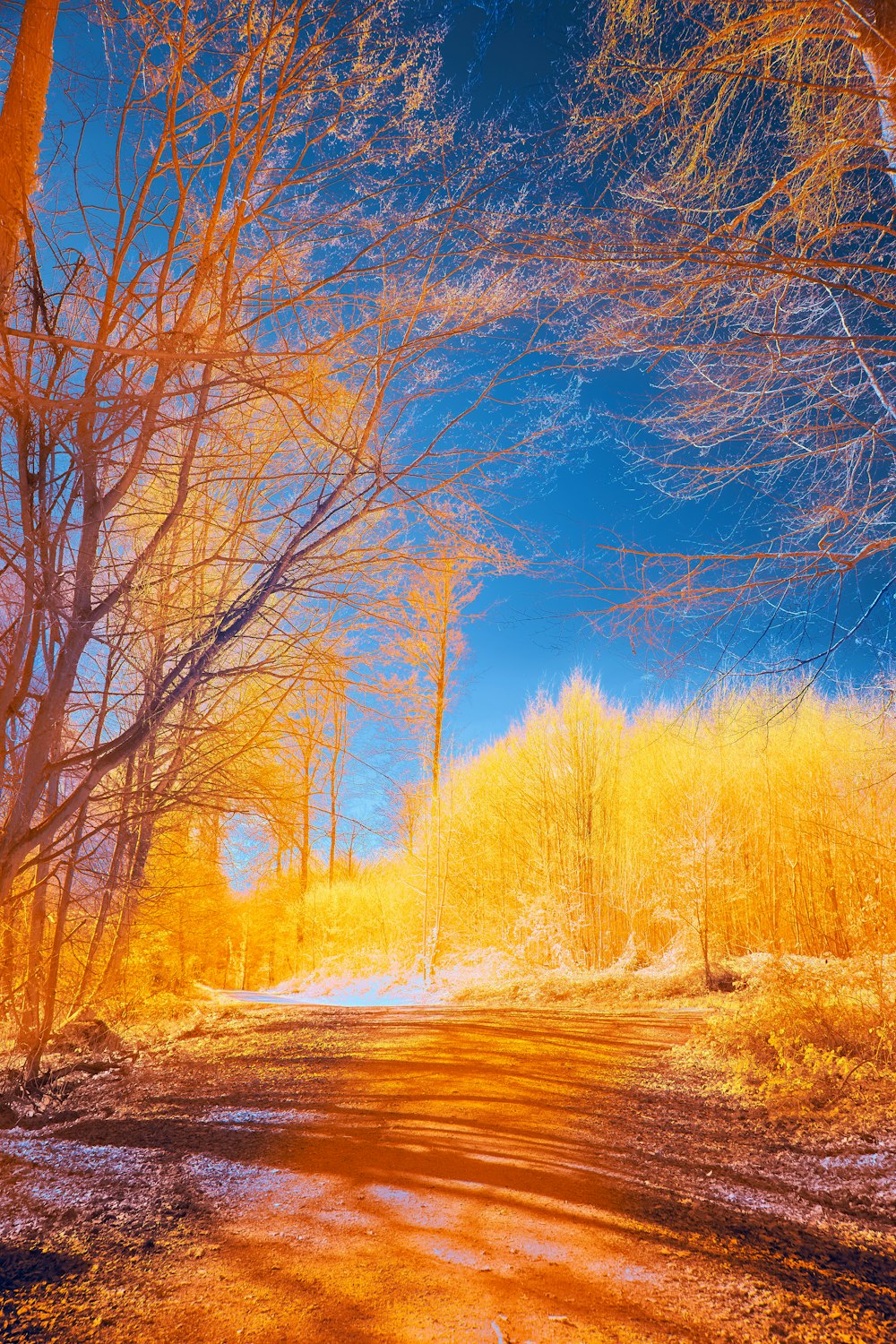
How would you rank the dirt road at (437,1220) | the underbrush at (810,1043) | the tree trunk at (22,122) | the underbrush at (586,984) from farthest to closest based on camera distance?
the underbrush at (586,984) → the underbrush at (810,1043) → the tree trunk at (22,122) → the dirt road at (437,1220)

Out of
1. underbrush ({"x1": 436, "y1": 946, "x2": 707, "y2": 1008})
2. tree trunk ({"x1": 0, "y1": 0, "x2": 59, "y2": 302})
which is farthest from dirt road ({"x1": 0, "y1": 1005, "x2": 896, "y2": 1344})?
underbrush ({"x1": 436, "y1": 946, "x2": 707, "y2": 1008})

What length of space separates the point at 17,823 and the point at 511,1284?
7.61 ft

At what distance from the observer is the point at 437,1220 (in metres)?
2.51

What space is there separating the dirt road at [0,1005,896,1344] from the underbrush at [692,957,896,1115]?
15.9 inches

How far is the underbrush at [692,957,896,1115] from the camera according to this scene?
404cm

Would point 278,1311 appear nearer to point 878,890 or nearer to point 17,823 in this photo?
point 17,823

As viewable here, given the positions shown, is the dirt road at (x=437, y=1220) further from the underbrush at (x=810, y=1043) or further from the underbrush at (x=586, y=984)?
the underbrush at (x=586, y=984)

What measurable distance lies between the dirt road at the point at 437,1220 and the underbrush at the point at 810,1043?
405 mm

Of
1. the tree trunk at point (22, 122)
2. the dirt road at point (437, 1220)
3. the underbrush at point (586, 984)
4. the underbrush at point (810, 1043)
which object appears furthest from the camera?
the underbrush at point (586, 984)

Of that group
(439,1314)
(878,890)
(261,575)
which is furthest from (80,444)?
(878,890)

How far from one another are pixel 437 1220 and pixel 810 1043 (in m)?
3.34

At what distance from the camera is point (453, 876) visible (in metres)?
15.7

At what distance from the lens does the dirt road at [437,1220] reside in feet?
6.27

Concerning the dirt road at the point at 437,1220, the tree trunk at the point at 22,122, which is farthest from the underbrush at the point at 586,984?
the tree trunk at the point at 22,122
